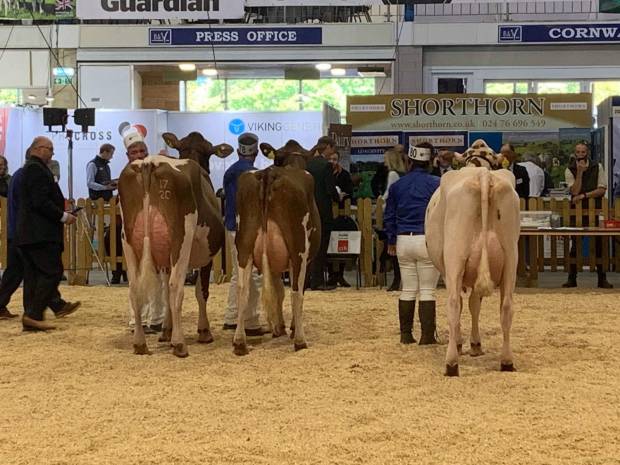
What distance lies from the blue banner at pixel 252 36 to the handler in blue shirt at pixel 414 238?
35.7 ft

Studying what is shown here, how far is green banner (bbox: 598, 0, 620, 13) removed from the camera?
14.8 metres

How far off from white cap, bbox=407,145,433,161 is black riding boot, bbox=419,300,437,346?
121cm

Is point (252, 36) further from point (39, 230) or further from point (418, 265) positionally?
point (418, 265)

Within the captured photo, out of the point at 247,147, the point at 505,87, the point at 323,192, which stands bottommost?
the point at 323,192

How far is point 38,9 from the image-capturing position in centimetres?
1717

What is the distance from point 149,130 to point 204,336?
9454 mm

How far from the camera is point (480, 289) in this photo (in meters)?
6.65

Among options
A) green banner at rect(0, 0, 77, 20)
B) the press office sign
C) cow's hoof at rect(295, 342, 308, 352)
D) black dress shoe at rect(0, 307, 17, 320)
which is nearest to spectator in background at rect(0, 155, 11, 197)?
the press office sign

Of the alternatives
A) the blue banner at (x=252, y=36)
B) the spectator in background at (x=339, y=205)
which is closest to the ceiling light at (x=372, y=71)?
the blue banner at (x=252, y=36)

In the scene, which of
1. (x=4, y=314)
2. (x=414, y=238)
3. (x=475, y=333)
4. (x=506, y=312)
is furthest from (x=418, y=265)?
(x=4, y=314)

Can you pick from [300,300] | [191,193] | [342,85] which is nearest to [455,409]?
[300,300]

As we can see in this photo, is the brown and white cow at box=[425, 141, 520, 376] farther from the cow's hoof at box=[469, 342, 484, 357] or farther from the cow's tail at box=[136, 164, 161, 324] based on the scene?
the cow's tail at box=[136, 164, 161, 324]

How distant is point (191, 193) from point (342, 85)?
535 inches

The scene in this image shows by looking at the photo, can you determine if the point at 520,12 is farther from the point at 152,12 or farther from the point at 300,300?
the point at 300,300
